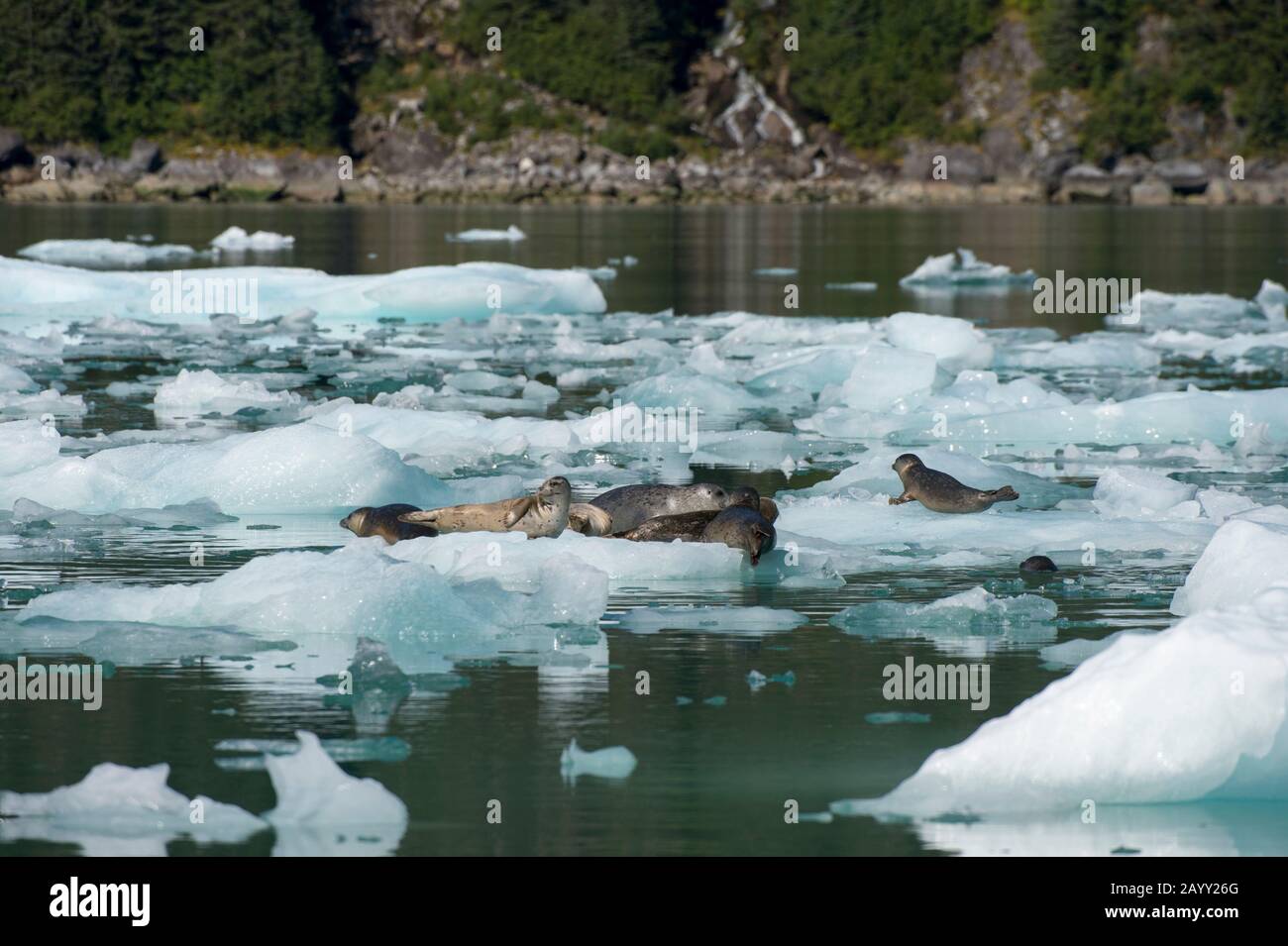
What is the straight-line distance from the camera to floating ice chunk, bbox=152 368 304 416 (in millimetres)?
13984

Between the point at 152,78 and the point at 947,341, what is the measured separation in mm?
80228

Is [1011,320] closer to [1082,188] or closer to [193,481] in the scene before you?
[193,481]

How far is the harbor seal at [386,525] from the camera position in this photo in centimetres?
862

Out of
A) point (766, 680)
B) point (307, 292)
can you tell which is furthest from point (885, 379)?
point (307, 292)

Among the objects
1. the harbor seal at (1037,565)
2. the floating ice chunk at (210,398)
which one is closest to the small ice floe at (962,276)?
the floating ice chunk at (210,398)

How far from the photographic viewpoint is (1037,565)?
8.19 metres

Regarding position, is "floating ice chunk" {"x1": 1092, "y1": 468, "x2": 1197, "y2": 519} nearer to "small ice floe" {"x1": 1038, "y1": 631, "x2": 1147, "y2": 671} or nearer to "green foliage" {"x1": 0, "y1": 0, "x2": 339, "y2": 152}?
"small ice floe" {"x1": 1038, "y1": 631, "x2": 1147, "y2": 671}

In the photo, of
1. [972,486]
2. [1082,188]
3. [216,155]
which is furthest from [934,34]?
[972,486]

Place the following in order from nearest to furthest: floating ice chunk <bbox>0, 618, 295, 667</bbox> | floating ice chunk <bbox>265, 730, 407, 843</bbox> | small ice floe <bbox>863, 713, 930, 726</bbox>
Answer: floating ice chunk <bbox>265, 730, 407, 843</bbox> → small ice floe <bbox>863, 713, 930, 726</bbox> → floating ice chunk <bbox>0, 618, 295, 667</bbox>

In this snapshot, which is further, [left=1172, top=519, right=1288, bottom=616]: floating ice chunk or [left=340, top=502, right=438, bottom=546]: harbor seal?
[left=340, top=502, right=438, bottom=546]: harbor seal

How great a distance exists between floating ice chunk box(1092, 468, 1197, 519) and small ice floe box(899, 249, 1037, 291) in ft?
65.6

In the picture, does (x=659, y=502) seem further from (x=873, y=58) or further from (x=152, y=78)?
(x=873, y=58)

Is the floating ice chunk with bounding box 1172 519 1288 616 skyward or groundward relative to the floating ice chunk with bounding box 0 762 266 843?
skyward

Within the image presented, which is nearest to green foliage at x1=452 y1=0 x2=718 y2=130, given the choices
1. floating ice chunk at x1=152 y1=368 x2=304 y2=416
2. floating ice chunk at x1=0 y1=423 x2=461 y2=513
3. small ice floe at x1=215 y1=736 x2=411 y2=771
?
floating ice chunk at x1=152 y1=368 x2=304 y2=416
